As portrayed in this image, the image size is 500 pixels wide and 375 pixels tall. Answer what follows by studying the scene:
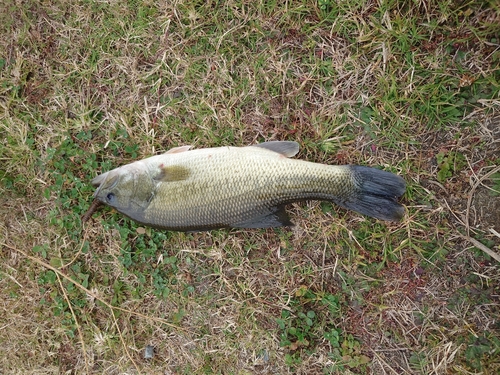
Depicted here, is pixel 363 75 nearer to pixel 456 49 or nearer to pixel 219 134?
pixel 456 49

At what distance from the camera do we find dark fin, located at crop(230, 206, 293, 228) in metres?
2.81

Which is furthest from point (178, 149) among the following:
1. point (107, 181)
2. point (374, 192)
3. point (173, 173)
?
point (374, 192)

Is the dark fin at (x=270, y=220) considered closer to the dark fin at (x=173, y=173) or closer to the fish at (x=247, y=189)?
the fish at (x=247, y=189)

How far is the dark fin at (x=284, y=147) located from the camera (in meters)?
2.94

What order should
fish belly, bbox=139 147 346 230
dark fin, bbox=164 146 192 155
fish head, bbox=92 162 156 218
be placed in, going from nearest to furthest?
fish belly, bbox=139 147 346 230
fish head, bbox=92 162 156 218
dark fin, bbox=164 146 192 155

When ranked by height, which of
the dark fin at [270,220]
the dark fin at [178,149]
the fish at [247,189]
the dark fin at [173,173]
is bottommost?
the dark fin at [270,220]

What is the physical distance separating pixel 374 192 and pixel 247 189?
94 cm

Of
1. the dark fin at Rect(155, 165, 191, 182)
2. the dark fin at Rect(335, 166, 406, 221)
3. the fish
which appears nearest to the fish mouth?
the fish

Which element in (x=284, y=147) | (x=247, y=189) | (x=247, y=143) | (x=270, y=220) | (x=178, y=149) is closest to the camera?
(x=247, y=189)

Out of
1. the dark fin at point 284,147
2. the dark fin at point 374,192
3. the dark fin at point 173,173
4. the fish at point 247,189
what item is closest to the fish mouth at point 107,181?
the fish at point 247,189

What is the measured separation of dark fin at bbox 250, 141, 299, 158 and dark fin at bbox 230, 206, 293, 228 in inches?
17.2

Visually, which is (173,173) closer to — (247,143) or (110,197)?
(110,197)

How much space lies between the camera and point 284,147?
9.67ft

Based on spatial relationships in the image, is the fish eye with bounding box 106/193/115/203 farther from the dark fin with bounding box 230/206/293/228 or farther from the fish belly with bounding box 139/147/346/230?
the dark fin with bounding box 230/206/293/228
